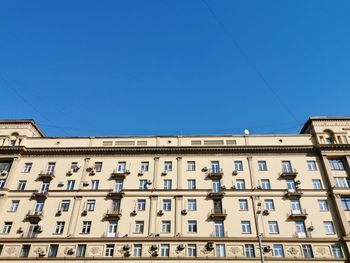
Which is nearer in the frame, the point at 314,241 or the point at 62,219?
the point at 314,241

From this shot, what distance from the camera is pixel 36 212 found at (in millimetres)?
33969

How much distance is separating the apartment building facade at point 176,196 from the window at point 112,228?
0.34 feet

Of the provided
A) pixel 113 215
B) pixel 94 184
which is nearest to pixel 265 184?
pixel 113 215

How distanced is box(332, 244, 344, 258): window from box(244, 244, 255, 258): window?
7653 mm

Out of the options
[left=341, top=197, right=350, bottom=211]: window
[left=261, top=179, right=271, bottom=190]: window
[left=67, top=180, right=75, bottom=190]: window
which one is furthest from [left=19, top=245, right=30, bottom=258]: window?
[left=341, top=197, right=350, bottom=211]: window

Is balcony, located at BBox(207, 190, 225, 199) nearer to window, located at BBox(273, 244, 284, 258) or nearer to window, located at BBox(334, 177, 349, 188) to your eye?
window, located at BBox(273, 244, 284, 258)

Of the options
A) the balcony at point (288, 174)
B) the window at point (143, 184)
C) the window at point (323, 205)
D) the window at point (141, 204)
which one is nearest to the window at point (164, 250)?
the window at point (141, 204)

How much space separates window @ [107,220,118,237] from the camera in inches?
1266

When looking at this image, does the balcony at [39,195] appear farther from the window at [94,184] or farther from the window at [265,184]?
the window at [265,184]

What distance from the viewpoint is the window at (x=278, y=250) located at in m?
30.2

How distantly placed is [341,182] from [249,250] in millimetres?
13485

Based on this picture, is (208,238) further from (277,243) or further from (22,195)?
(22,195)

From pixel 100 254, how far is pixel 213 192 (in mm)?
13213

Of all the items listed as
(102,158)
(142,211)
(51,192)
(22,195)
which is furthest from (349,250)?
(22,195)
